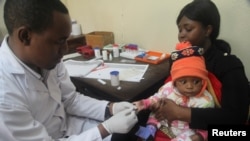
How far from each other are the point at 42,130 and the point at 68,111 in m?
0.38

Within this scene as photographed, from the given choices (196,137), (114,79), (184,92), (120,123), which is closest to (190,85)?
(184,92)

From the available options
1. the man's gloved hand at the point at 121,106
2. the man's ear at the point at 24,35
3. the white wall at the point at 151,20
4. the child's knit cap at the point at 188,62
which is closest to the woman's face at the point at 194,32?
the child's knit cap at the point at 188,62

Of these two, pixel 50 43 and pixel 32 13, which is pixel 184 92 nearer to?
pixel 50 43

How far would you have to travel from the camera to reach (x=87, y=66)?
1.86 m

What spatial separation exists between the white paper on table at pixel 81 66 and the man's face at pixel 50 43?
0.70 metres

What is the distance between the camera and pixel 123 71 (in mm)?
1725

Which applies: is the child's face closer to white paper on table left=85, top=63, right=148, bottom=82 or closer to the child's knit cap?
the child's knit cap

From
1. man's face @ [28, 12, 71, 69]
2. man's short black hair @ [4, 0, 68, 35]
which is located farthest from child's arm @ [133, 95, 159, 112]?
man's short black hair @ [4, 0, 68, 35]

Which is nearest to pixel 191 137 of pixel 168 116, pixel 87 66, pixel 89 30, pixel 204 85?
pixel 168 116

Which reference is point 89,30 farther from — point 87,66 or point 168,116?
point 168,116

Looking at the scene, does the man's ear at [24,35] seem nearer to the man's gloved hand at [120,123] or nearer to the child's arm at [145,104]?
the man's gloved hand at [120,123]

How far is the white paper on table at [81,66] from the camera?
5.69ft

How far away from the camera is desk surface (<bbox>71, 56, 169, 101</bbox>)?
4.62 feet

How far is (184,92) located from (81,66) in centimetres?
98
